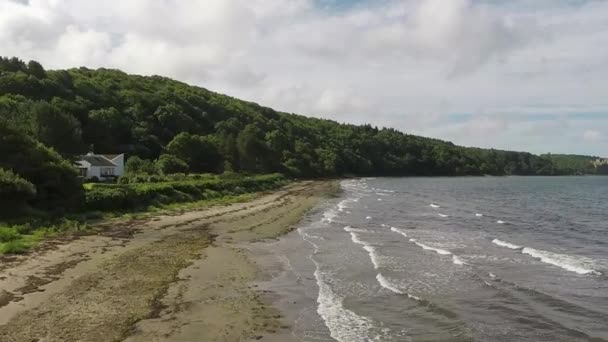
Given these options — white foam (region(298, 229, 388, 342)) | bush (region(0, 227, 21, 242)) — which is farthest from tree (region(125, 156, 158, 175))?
white foam (region(298, 229, 388, 342))

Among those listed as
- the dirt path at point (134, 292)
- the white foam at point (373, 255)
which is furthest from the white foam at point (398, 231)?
the dirt path at point (134, 292)

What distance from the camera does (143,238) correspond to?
3012 cm

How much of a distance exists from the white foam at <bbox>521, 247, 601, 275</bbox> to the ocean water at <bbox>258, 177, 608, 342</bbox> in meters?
0.06

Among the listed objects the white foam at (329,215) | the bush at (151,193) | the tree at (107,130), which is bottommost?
the white foam at (329,215)

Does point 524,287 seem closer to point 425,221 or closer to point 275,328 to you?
point 275,328

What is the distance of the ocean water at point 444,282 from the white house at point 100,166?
4144 centimetres

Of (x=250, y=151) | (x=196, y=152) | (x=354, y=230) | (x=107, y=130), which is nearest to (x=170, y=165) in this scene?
(x=196, y=152)

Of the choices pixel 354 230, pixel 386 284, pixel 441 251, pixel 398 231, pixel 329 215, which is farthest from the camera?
pixel 329 215

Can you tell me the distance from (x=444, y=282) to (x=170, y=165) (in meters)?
65.1

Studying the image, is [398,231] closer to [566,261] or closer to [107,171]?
[566,261]

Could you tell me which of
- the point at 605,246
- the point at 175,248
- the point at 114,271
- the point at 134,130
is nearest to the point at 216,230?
the point at 175,248

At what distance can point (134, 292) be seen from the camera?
683 inches

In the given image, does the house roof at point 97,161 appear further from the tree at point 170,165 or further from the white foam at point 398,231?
the white foam at point 398,231

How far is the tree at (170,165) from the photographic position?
79.3m
